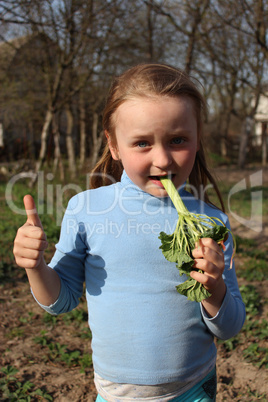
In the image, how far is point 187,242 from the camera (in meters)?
1.22

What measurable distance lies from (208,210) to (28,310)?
2.44 m

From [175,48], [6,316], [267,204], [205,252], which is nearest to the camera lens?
[205,252]

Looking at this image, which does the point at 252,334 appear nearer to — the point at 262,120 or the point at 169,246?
the point at 169,246

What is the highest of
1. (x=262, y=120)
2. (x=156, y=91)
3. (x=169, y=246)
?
(x=262, y=120)

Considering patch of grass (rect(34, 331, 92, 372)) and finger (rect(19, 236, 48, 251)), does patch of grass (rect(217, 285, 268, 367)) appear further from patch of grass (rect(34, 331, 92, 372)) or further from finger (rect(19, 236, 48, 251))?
finger (rect(19, 236, 48, 251))

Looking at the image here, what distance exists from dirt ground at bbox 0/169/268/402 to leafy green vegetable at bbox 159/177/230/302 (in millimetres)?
1447

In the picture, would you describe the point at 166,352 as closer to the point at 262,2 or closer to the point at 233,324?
the point at 233,324

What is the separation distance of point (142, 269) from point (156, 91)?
0.61 metres

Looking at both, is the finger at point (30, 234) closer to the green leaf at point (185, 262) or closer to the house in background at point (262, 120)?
the green leaf at point (185, 262)

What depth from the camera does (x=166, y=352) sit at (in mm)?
1323

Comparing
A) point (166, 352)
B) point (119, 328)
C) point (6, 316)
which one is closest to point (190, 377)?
point (166, 352)

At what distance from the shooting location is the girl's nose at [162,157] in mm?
1252

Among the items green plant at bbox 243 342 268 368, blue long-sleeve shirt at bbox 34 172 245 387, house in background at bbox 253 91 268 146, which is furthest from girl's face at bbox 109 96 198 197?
house in background at bbox 253 91 268 146

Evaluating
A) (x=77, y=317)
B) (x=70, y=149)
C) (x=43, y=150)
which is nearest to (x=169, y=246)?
(x=77, y=317)
